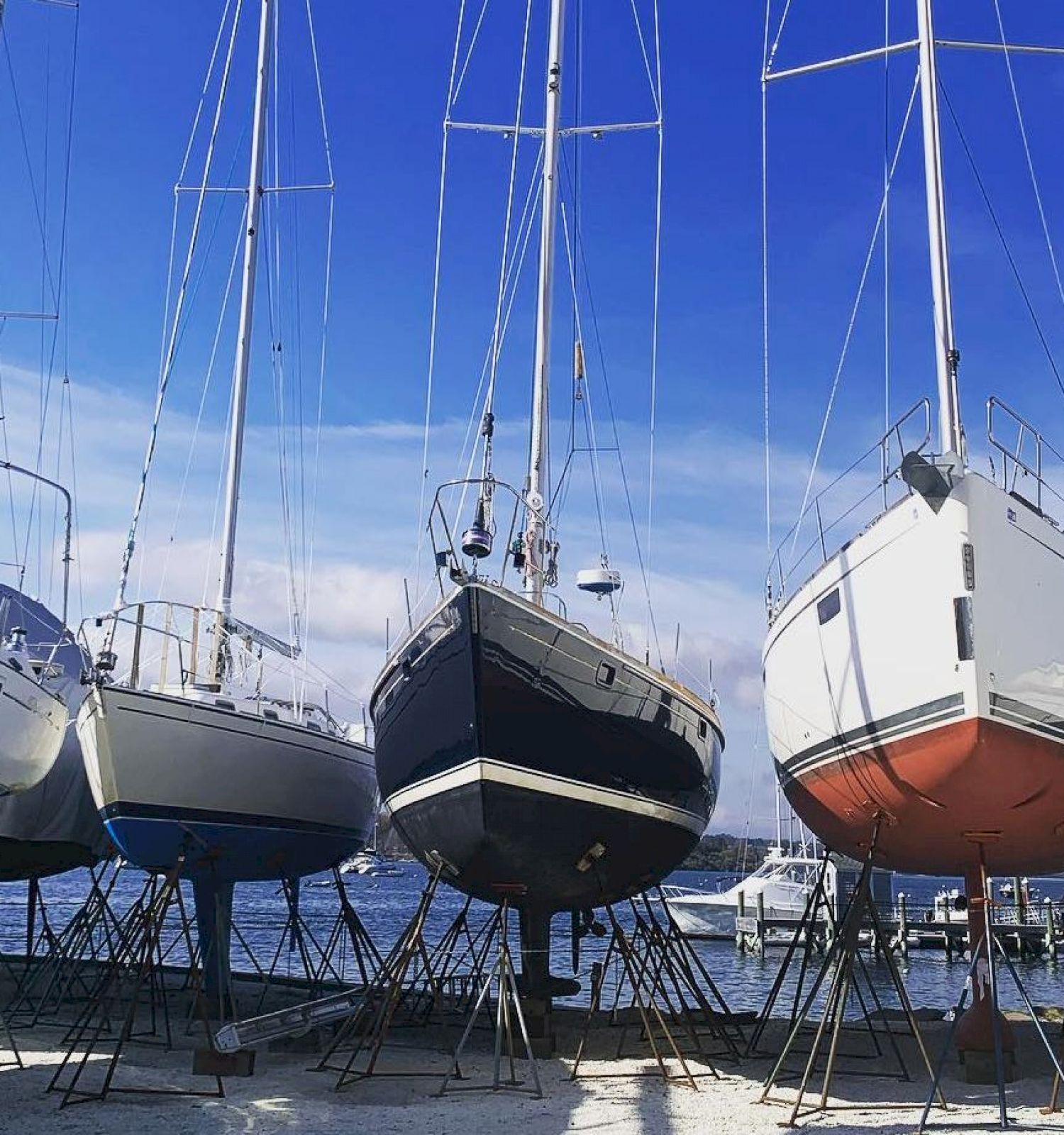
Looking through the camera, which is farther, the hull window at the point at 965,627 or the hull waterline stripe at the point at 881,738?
the hull waterline stripe at the point at 881,738

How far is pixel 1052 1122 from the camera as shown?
973 cm

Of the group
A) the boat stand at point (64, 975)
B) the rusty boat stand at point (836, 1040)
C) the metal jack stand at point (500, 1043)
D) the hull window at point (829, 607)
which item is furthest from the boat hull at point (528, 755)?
the boat stand at point (64, 975)

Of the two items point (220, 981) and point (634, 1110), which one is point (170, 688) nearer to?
point (220, 981)

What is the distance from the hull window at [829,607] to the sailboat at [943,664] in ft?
0.08

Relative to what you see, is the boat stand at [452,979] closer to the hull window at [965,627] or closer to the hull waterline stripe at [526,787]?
the hull waterline stripe at [526,787]

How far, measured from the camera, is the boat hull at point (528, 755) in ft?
37.0

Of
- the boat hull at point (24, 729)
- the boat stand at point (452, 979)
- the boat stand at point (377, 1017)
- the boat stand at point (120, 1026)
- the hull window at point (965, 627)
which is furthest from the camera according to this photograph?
the boat stand at point (452, 979)

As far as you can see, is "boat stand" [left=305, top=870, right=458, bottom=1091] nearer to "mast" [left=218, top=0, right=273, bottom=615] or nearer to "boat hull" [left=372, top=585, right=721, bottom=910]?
"boat hull" [left=372, top=585, right=721, bottom=910]

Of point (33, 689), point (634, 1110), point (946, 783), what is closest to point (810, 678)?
point (946, 783)

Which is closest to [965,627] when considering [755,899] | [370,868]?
[755,899]

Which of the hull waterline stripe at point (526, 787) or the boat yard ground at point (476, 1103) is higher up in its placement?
the hull waterline stripe at point (526, 787)

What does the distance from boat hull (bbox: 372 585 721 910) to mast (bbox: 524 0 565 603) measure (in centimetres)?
176

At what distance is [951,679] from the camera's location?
10195 mm

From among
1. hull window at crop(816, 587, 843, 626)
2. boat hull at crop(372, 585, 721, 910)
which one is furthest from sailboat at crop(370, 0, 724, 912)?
hull window at crop(816, 587, 843, 626)
